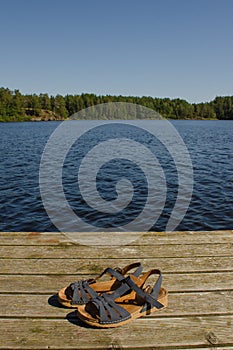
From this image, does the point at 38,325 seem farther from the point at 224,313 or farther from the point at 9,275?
the point at 224,313

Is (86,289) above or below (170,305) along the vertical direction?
above

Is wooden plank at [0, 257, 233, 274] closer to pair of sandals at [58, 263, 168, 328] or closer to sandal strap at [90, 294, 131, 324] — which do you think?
pair of sandals at [58, 263, 168, 328]

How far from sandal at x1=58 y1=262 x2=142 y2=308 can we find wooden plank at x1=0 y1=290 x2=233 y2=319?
73 mm

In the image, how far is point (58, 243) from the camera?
3.88 m

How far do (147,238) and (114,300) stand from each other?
4.98 ft

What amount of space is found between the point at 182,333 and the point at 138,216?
281 inches

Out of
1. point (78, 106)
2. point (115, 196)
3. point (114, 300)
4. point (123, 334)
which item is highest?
point (78, 106)

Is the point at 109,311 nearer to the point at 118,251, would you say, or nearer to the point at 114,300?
the point at 114,300

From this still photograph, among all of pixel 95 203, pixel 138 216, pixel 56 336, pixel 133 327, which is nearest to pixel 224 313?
pixel 133 327

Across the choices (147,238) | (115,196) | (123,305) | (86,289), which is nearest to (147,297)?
(123,305)

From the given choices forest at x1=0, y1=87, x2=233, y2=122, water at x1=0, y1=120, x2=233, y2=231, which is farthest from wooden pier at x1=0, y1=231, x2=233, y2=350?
forest at x1=0, y1=87, x2=233, y2=122

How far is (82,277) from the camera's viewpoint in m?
3.10

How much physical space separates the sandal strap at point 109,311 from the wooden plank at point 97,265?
0.70 meters

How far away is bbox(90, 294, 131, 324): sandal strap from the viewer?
7.74 ft
